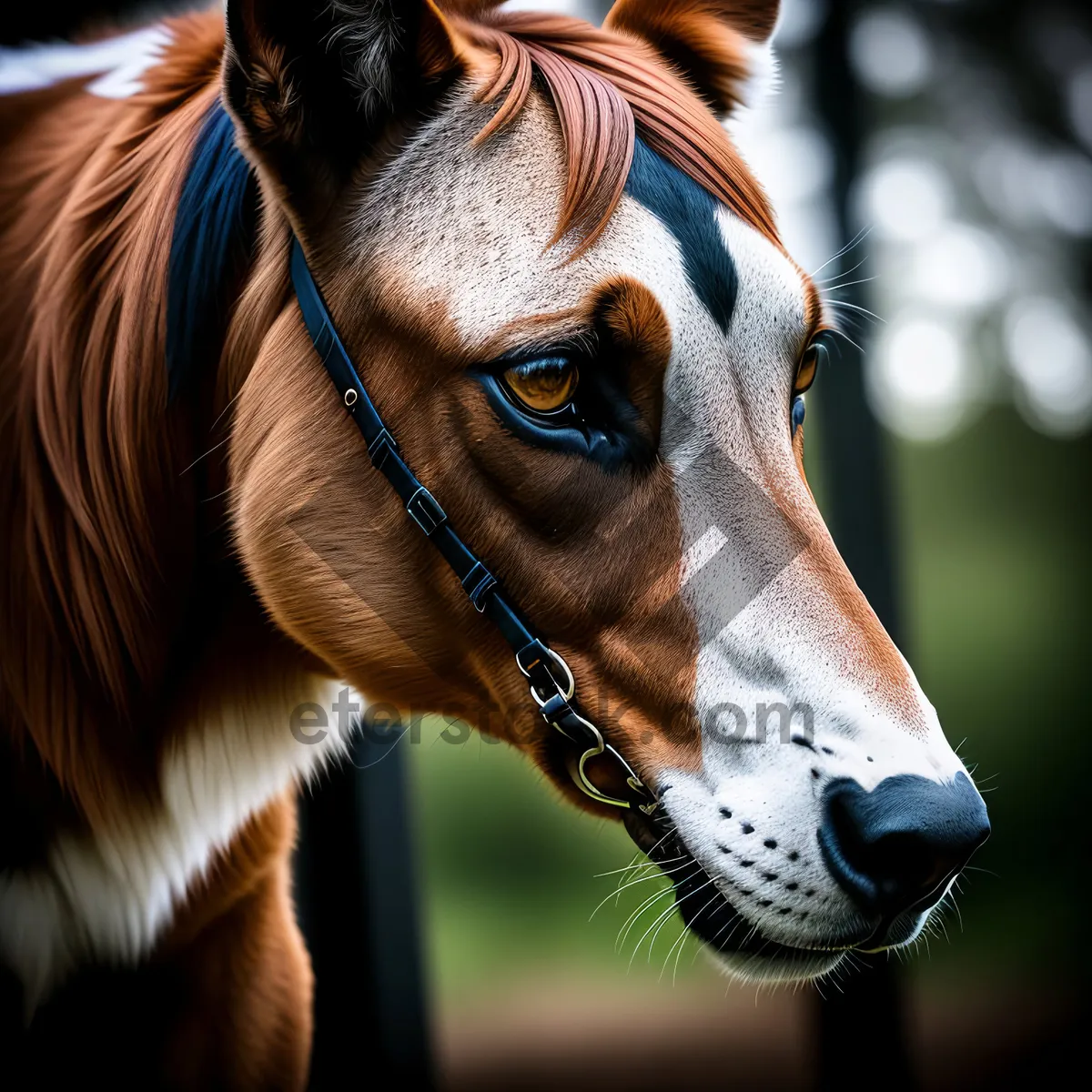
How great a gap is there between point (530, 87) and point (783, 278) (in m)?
0.53

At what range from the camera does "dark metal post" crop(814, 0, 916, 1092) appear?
336 centimetres

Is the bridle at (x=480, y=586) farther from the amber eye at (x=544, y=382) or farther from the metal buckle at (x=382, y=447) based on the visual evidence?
the amber eye at (x=544, y=382)

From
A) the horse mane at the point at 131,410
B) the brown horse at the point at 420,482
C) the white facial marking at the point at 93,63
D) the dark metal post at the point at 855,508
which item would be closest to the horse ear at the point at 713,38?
the brown horse at the point at 420,482

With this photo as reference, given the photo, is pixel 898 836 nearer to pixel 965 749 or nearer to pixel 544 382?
pixel 544 382

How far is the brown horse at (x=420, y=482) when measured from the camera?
4.51ft

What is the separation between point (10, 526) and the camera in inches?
68.4

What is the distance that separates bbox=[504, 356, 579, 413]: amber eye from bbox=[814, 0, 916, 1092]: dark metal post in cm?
221

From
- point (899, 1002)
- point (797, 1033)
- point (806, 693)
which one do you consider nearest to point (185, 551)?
point (806, 693)

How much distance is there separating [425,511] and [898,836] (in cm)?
82

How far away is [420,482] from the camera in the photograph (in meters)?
1.53

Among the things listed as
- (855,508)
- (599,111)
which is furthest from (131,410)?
(855,508)

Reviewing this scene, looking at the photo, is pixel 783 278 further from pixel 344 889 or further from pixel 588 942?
pixel 588 942

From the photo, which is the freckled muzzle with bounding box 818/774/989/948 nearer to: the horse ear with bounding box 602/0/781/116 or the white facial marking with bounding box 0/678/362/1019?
the white facial marking with bounding box 0/678/362/1019

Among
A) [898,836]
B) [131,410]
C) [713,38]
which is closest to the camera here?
[898,836]
